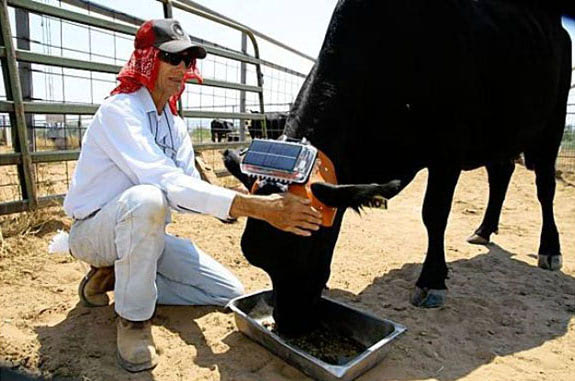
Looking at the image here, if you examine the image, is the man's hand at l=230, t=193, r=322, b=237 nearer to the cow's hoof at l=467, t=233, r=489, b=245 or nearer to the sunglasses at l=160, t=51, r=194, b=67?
the sunglasses at l=160, t=51, r=194, b=67

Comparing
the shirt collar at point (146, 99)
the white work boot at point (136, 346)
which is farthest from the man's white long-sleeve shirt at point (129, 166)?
the white work boot at point (136, 346)

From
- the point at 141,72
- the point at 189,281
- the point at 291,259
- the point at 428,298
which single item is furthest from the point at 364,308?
the point at 141,72

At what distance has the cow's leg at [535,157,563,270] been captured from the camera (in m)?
3.72

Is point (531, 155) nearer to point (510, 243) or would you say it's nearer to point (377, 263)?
point (510, 243)

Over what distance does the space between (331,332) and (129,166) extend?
1233 mm

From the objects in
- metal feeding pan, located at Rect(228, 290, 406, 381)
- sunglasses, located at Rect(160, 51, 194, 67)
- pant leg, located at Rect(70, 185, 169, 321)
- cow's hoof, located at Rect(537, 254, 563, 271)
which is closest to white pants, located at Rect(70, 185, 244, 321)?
pant leg, located at Rect(70, 185, 169, 321)

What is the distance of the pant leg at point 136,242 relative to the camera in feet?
6.86

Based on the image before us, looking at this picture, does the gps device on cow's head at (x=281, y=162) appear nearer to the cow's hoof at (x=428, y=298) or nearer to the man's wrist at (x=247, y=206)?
the man's wrist at (x=247, y=206)

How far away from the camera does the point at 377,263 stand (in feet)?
11.8

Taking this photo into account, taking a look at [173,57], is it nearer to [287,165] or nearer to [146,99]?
Answer: [146,99]

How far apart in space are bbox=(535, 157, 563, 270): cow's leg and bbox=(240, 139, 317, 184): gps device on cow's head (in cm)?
267

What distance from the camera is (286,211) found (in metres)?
1.80

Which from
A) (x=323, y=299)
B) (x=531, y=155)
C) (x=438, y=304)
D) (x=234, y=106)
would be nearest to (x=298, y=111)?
(x=323, y=299)

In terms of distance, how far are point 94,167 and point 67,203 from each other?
0.81 ft
